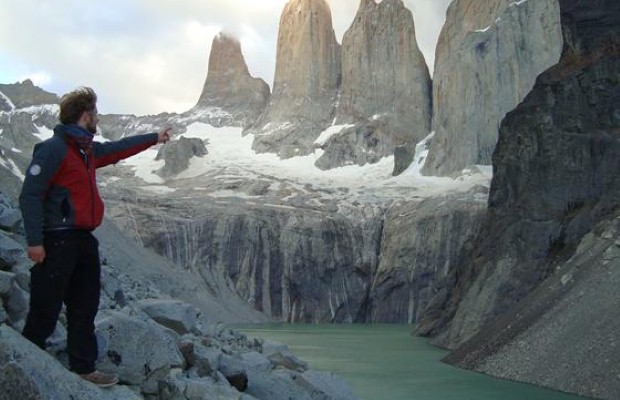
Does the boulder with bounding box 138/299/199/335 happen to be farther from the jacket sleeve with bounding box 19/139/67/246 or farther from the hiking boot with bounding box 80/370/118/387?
the jacket sleeve with bounding box 19/139/67/246

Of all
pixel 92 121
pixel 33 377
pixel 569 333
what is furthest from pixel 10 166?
pixel 33 377

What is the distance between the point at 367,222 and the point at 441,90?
23925mm

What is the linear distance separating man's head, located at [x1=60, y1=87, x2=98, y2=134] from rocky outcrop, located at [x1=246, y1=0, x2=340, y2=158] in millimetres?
109905

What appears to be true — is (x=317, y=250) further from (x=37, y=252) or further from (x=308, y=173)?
(x=37, y=252)

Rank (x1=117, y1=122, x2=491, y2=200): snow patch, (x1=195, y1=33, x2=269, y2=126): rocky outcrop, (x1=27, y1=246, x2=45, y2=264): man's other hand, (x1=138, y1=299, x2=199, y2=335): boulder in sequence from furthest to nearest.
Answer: (x1=195, y1=33, x2=269, y2=126): rocky outcrop < (x1=117, y1=122, x2=491, y2=200): snow patch < (x1=138, y1=299, x2=199, y2=335): boulder < (x1=27, y1=246, x2=45, y2=264): man's other hand

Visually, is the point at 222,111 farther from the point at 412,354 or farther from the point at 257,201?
the point at 412,354

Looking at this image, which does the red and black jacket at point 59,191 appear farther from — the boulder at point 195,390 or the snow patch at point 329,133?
the snow patch at point 329,133

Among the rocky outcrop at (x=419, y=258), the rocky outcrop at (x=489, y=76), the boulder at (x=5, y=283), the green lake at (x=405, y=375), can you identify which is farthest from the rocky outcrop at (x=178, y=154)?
the boulder at (x=5, y=283)

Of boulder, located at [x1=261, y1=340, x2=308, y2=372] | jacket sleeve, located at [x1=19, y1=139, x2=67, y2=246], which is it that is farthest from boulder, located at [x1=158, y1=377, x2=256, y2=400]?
boulder, located at [x1=261, y1=340, x2=308, y2=372]

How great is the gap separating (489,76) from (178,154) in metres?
43.4

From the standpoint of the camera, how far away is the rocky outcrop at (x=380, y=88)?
10956 cm

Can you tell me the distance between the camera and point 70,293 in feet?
20.9

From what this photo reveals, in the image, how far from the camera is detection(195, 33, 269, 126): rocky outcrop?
457 ft

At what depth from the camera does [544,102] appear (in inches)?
1503
